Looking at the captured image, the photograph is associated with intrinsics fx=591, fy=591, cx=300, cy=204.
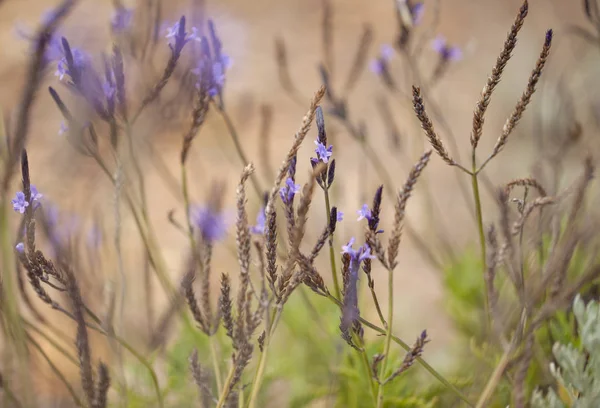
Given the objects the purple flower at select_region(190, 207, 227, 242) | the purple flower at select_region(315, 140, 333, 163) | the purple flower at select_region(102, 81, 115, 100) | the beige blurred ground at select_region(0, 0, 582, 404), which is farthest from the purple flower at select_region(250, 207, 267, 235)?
the beige blurred ground at select_region(0, 0, 582, 404)

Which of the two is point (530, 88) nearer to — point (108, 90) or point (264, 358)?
point (264, 358)

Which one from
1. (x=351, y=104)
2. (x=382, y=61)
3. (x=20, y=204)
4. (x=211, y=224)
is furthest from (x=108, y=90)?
(x=351, y=104)

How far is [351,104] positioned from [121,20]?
207 centimetres

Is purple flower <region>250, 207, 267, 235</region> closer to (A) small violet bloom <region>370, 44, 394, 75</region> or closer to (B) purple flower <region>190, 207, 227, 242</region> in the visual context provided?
(B) purple flower <region>190, 207, 227, 242</region>

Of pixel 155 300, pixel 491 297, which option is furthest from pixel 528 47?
pixel 491 297

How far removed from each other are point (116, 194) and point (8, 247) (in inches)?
10.0

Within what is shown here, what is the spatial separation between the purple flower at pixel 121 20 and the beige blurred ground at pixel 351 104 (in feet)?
2.48

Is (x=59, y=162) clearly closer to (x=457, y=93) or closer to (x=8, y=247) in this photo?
(x=8, y=247)

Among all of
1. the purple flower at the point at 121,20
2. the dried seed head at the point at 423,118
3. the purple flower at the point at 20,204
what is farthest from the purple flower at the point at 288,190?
the purple flower at the point at 121,20

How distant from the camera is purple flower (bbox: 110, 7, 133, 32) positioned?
1134mm

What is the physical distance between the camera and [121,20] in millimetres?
1131

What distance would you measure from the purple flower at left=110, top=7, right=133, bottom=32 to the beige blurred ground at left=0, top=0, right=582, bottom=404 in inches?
29.8

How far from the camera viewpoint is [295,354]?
5.23ft

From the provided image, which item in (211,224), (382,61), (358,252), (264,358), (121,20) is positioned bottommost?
(264,358)
